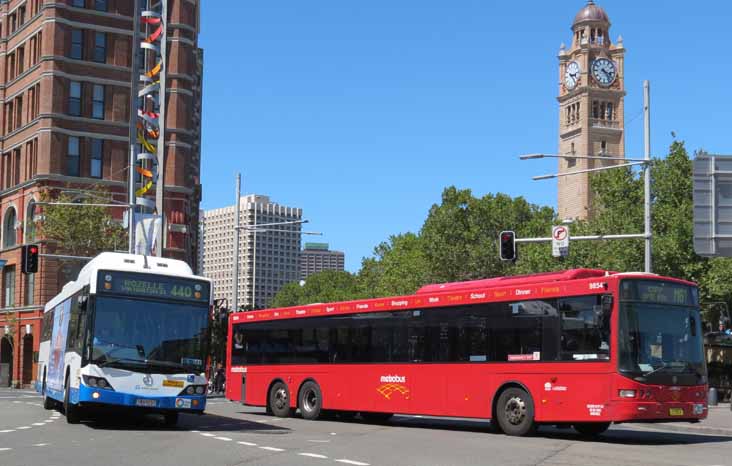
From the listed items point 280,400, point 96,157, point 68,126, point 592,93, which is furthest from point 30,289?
point 592,93

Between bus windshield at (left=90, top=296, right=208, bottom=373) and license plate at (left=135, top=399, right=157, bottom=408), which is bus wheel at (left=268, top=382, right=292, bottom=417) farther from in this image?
license plate at (left=135, top=399, right=157, bottom=408)

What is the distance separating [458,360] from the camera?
22.4 metres

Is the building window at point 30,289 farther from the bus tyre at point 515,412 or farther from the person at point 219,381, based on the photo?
the bus tyre at point 515,412

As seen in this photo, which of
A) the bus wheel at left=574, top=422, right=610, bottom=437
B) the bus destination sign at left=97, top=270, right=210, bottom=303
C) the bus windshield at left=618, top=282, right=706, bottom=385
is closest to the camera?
the bus windshield at left=618, top=282, right=706, bottom=385

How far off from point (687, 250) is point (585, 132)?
88.0 m

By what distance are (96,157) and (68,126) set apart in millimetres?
2295

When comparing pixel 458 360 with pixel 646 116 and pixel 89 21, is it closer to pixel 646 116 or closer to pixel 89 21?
pixel 646 116

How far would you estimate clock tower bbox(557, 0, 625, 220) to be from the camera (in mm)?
140250

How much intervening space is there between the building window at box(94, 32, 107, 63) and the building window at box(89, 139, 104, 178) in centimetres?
466

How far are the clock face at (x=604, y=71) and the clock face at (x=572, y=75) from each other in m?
2.19

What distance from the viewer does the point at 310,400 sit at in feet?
87.8

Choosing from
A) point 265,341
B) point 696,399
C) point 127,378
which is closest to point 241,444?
point 127,378

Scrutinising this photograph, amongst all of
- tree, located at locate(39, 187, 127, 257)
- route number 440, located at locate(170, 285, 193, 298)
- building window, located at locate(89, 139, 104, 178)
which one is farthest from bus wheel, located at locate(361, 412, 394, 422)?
building window, located at locate(89, 139, 104, 178)

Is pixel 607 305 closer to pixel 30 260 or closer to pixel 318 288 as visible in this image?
pixel 30 260
